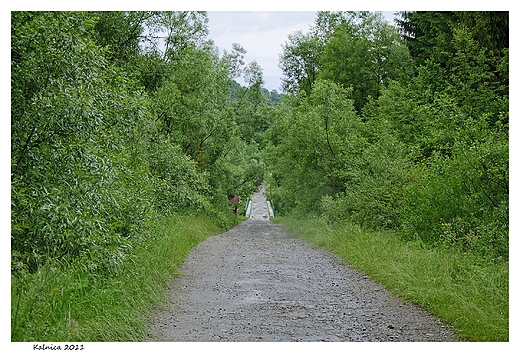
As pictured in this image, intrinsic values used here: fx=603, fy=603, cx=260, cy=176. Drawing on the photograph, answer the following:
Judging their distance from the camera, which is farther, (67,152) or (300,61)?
(300,61)

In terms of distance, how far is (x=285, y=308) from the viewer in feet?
29.6

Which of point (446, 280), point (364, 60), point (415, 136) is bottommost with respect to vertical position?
point (446, 280)

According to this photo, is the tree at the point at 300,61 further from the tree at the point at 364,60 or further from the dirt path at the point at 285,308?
the dirt path at the point at 285,308

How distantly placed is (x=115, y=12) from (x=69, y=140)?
9.24 meters

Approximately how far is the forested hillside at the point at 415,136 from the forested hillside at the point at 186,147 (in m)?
0.06

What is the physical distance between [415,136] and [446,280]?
1376 centimetres

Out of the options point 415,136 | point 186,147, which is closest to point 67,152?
point 415,136

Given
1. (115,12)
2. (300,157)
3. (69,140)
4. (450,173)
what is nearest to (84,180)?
(69,140)

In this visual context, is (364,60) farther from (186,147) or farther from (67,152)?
(67,152)

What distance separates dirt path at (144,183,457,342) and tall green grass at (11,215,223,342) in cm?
40

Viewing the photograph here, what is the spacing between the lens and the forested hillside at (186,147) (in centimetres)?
Answer: 704

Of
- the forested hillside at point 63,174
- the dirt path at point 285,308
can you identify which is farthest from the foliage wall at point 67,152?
the dirt path at point 285,308

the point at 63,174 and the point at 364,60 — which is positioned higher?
the point at 364,60

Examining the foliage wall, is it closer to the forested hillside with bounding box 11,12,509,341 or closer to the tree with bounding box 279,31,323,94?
the forested hillside with bounding box 11,12,509,341
